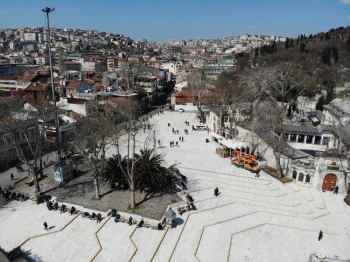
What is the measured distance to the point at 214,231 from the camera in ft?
56.6

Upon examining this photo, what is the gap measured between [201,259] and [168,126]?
2982cm

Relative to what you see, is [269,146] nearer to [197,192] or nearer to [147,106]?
[197,192]

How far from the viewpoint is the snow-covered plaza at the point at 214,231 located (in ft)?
50.1

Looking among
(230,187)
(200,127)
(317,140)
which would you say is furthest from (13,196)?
(317,140)

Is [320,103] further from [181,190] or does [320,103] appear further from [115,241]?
[115,241]

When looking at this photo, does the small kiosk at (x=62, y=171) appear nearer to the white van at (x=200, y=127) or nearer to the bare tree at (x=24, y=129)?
the bare tree at (x=24, y=129)

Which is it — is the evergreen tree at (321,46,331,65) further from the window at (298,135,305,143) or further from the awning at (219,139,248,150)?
the awning at (219,139,248,150)

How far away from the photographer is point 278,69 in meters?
47.4

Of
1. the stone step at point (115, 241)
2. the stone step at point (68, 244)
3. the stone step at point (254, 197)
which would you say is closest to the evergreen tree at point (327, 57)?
the stone step at point (254, 197)

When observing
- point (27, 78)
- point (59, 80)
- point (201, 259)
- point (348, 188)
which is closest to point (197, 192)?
point (201, 259)

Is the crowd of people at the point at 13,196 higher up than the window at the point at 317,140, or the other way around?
the window at the point at 317,140

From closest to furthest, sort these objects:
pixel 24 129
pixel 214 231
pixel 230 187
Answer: pixel 214 231 → pixel 230 187 → pixel 24 129

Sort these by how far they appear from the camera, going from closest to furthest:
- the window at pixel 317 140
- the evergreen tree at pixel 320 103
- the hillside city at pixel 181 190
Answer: the hillside city at pixel 181 190 < the window at pixel 317 140 < the evergreen tree at pixel 320 103

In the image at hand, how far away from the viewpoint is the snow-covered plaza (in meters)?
15.3
